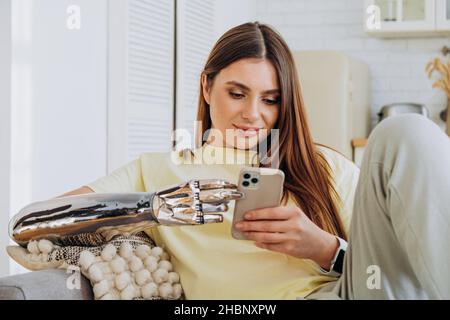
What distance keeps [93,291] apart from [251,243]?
34cm

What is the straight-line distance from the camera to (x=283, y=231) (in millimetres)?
1215

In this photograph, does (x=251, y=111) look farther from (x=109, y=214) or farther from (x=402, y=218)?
(x=402, y=218)

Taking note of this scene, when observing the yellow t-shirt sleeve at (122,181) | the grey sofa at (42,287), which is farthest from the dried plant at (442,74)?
the grey sofa at (42,287)

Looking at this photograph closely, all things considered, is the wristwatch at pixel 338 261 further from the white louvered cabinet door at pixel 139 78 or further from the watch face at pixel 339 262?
the white louvered cabinet door at pixel 139 78

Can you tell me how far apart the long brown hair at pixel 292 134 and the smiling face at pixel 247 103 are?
0.02 meters

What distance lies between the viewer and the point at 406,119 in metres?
1.05

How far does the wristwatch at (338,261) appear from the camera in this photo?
132 centimetres

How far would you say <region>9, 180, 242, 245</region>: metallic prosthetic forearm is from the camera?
3.85 ft

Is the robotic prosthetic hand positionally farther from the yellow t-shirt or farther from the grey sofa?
the yellow t-shirt

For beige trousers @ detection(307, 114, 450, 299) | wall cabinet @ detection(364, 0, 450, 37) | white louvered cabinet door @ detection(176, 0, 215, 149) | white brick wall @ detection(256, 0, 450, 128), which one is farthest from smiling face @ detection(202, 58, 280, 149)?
white brick wall @ detection(256, 0, 450, 128)

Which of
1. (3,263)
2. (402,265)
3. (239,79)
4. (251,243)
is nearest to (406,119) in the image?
(402,265)

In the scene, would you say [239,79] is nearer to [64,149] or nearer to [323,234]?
[323,234]

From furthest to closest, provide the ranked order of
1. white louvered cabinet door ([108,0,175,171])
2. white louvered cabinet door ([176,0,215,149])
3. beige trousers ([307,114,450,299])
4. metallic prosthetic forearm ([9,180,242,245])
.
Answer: white louvered cabinet door ([176,0,215,149]) → white louvered cabinet door ([108,0,175,171]) → metallic prosthetic forearm ([9,180,242,245]) → beige trousers ([307,114,450,299])

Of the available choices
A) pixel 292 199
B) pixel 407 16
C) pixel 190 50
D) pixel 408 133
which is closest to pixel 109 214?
pixel 292 199
